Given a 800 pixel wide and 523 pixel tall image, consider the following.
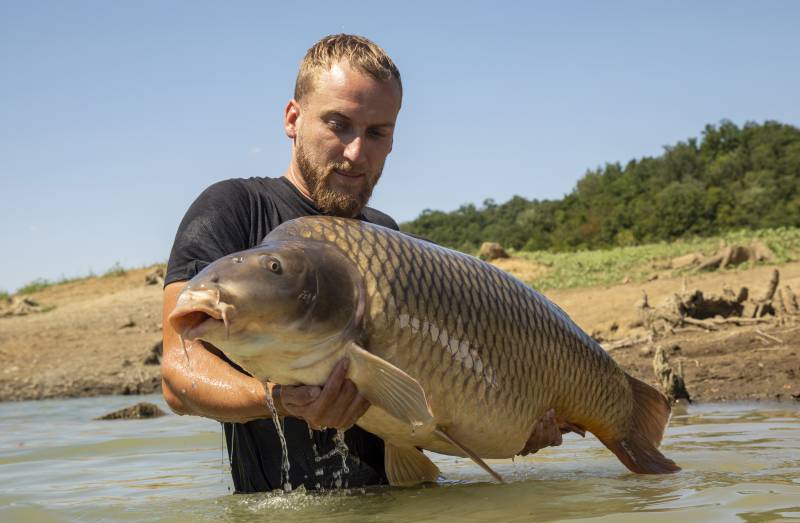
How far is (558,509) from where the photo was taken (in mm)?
3232

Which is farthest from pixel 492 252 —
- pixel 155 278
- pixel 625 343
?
pixel 625 343

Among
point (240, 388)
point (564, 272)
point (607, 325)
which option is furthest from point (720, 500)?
point (564, 272)

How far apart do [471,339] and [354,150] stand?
91 cm

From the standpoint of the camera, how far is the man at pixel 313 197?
124 inches

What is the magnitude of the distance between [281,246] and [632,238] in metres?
32.4

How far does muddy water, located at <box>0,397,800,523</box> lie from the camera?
3.19 meters

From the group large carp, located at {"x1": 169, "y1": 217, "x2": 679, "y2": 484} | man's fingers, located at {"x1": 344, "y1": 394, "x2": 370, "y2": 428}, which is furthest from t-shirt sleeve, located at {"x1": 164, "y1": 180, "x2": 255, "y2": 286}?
man's fingers, located at {"x1": 344, "y1": 394, "x2": 370, "y2": 428}

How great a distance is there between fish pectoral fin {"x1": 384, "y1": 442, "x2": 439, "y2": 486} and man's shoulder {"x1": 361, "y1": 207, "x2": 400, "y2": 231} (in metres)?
1.01

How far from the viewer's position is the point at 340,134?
3494 millimetres

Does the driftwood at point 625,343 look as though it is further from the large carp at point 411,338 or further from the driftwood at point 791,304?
the large carp at point 411,338

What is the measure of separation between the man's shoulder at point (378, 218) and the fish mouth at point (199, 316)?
164 cm

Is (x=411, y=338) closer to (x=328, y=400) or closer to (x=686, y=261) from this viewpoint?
(x=328, y=400)

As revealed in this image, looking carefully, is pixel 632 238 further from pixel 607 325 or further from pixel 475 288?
pixel 475 288

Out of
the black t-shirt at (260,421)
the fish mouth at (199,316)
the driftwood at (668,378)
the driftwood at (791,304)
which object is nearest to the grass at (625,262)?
the driftwood at (791,304)
